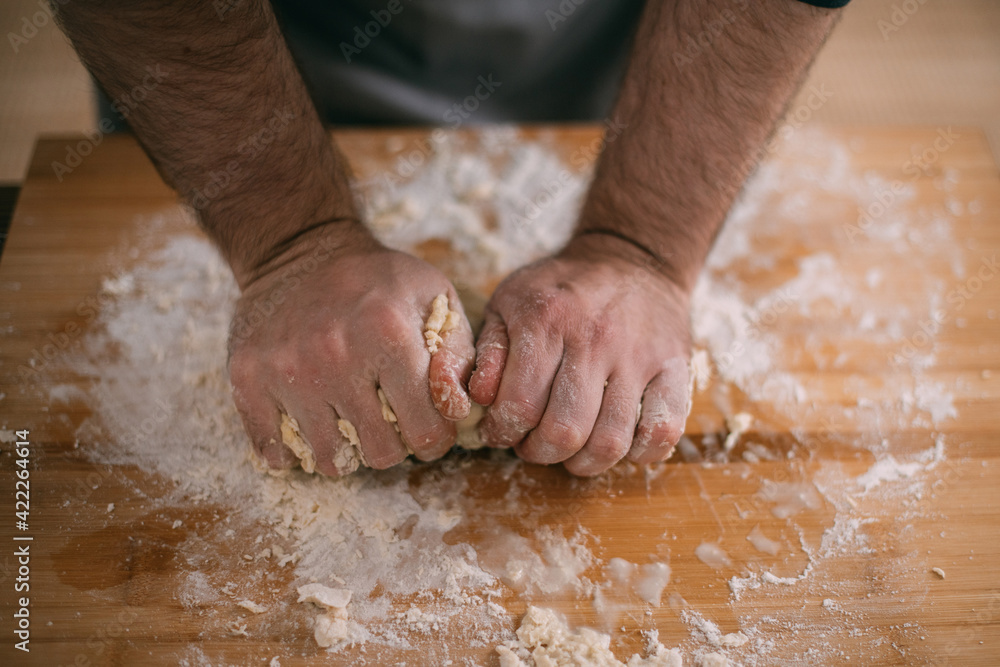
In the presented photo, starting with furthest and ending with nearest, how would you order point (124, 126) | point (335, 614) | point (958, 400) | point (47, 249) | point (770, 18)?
1. point (124, 126)
2. point (47, 249)
3. point (958, 400)
4. point (770, 18)
5. point (335, 614)

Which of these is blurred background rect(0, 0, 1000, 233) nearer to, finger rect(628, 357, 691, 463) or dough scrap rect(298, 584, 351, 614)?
finger rect(628, 357, 691, 463)

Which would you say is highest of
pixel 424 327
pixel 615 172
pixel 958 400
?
pixel 615 172

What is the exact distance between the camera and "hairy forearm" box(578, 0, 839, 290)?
3.05ft

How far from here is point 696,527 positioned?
35.0 inches

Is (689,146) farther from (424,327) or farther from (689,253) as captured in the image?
(424,327)

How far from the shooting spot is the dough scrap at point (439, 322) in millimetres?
861

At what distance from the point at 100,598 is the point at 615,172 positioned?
2.95 feet

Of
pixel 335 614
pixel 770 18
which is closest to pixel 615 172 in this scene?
pixel 770 18

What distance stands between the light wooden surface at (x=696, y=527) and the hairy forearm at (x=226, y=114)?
332 millimetres

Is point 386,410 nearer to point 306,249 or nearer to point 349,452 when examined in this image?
point 349,452

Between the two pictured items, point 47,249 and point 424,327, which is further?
point 47,249

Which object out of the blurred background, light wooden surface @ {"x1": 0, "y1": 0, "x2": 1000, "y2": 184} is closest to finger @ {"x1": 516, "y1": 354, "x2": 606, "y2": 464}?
light wooden surface @ {"x1": 0, "y1": 0, "x2": 1000, "y2": 184}

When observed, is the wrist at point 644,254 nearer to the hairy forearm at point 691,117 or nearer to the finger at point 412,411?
the hairy forearm at point 691,117

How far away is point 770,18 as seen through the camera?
0.90 m
